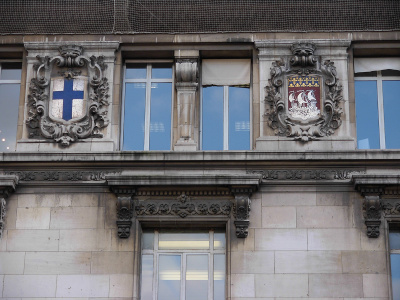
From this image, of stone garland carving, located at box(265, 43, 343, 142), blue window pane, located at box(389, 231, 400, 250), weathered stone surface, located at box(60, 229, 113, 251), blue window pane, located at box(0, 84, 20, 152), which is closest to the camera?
weathered stone surface, located at box(60, 229, 113, 251)

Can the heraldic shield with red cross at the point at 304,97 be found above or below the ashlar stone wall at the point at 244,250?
above

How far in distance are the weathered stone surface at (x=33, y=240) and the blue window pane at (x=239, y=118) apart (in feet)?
17.0

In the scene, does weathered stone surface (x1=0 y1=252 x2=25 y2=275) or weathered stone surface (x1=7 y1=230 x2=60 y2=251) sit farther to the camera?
weathered stone surface (x1=7 y1=230 x2=60 y2=251)

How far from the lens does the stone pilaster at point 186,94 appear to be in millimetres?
27625

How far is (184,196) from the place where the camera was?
26.9m

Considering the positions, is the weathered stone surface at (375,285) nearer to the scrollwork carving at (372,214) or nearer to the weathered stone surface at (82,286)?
the scrollwork carving at (372,214)

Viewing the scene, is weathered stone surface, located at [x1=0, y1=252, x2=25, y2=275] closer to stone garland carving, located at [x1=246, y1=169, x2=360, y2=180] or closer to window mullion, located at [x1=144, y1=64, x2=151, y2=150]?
window mullion, located at [x1=144, y1=64, x2=151, y2=150]

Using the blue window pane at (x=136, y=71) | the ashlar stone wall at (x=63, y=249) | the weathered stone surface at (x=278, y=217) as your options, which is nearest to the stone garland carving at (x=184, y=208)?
the ashlar stone wall at (x=63, y=249)

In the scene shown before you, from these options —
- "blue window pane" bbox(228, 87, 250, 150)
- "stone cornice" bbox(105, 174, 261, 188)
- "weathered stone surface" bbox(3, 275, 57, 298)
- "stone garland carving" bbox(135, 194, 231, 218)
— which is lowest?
"weathered stone surface" bbox(3, 275, 57, 298)

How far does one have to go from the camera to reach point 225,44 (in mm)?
28469

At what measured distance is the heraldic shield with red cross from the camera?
90.9 ft

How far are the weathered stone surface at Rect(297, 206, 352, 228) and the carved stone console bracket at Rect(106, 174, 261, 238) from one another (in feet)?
4.37

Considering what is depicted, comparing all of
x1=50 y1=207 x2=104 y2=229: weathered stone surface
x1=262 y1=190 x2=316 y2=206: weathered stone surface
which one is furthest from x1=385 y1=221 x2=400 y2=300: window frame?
x1=50 y1=207 x2=104 y2=229: weathered stone surface

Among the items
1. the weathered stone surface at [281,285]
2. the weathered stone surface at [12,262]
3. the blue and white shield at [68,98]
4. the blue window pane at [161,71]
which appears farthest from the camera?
the blue window pane at [161,71]
